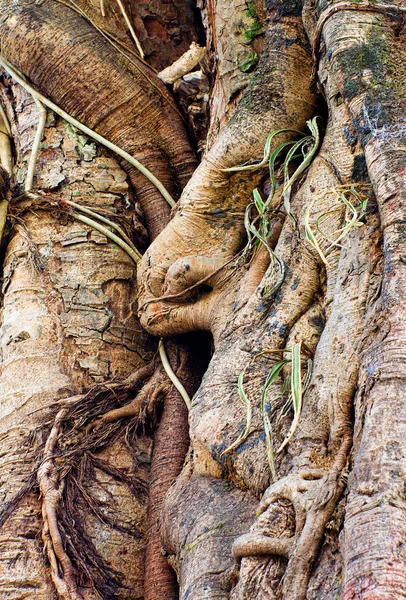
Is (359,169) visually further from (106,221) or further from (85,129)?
(85,129)

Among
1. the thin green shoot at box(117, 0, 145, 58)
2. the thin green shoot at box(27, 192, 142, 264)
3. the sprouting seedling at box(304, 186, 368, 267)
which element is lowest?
the sprouting seedling at box(304, 186, 368, 267)

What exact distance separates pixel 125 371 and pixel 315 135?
3.70 ft

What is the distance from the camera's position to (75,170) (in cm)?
366

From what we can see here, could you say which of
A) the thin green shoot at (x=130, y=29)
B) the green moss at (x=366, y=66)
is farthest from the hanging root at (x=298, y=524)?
the thin green shoot at (x=130, y=29)

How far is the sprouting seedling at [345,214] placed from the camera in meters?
2.19

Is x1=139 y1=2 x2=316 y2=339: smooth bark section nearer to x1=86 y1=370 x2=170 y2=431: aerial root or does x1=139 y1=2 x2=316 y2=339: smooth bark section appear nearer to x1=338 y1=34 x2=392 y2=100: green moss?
x1=86 y1=370 x2=170 y2=431: aerial root

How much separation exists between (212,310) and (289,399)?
0.73m

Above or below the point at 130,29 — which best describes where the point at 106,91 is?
below

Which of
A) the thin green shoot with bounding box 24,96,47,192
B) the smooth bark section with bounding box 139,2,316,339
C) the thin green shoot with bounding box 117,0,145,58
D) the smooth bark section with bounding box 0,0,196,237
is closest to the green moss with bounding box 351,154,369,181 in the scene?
the smooth bark section with bounding box 139,2,316,339

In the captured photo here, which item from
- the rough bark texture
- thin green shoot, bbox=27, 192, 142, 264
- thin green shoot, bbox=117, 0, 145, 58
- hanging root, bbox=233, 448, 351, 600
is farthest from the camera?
thin green shoot, bbox=117, 0, 145, 58

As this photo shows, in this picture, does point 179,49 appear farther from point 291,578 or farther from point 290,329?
point 291,578

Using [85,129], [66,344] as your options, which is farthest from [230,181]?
[85,129]

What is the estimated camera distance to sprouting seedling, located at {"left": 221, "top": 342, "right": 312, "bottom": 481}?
6.70 feet

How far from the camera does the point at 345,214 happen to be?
7.76 ft
